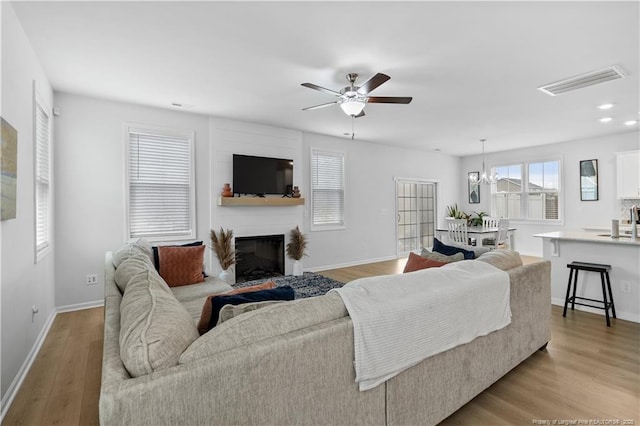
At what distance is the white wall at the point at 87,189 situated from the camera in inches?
152

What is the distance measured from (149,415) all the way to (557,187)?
8454mm

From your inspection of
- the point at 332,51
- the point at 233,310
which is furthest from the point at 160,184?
the point at 233,310

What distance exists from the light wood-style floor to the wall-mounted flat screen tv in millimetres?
2729

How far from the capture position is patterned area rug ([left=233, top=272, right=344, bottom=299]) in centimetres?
452

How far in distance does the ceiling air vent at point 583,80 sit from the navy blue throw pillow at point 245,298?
3858 millimetres

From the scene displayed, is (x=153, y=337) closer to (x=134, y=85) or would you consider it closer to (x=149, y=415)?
(x=149, y=415)

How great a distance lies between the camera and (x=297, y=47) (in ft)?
9.05

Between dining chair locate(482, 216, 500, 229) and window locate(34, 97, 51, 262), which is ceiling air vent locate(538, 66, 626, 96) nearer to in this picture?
dining chair locate(482, 216, 500, 229)

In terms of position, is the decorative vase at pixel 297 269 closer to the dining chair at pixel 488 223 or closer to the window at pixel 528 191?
the dining chair at pixel 488 223

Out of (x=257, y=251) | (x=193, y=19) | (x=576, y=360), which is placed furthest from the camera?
(x=257, y=251)

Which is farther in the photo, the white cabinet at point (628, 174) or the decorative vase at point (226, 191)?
the white cabinet at point (628, 174)

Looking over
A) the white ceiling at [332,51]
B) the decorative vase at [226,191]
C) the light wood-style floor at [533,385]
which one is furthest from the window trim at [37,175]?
the decorative vase at [226,191]

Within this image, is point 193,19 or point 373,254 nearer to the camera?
point 193,19

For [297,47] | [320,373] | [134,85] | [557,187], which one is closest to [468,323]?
[320,373]
